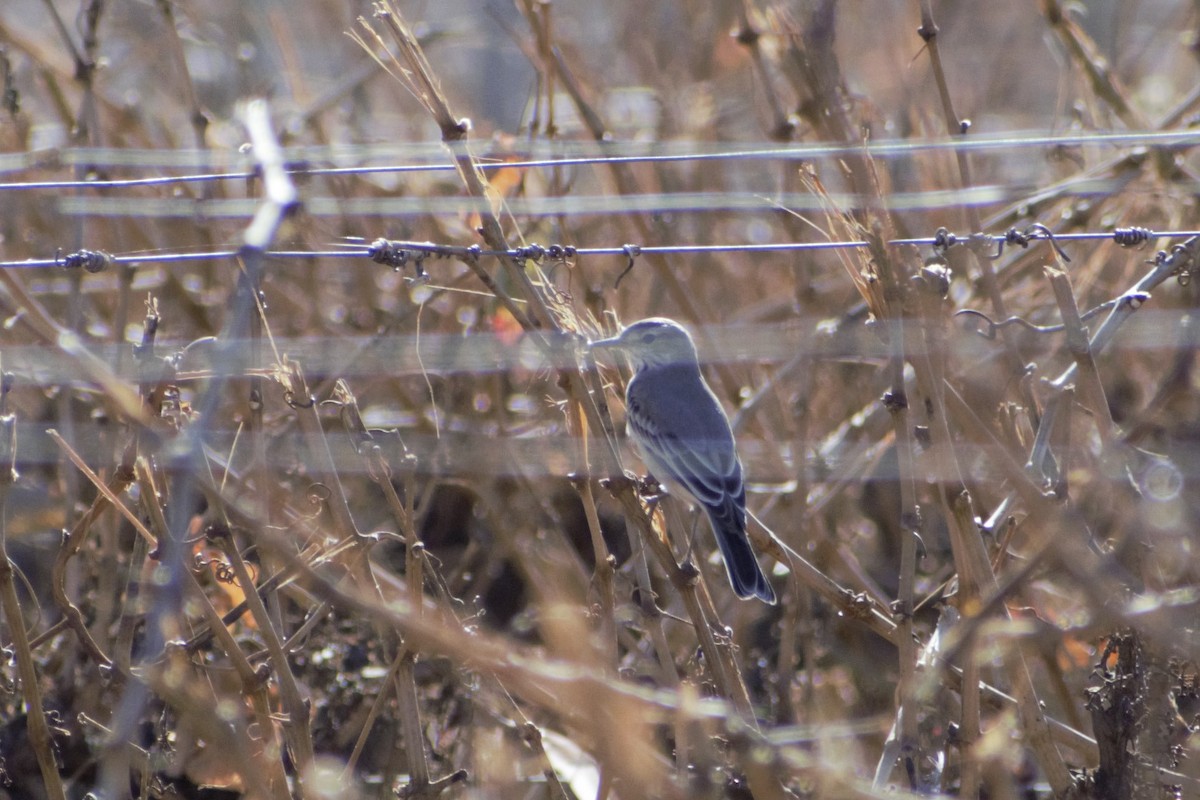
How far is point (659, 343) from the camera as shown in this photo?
17.2ft

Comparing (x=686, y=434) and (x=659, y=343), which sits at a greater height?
(x=659, y=343)

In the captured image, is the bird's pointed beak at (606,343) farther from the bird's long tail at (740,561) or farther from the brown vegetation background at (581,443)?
the bird's long tail at (740,561)

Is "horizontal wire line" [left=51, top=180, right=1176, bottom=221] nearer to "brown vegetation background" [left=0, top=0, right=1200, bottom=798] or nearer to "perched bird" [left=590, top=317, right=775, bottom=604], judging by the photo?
"brown vegetation background" [left=0, top=0, right=1200, bottom=798]

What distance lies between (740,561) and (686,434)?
76 cm

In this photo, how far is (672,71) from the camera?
796cm

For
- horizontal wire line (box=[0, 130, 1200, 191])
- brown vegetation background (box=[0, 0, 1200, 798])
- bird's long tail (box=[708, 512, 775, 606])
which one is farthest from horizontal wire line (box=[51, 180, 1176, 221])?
bird's long tail (box=[708, 512, 775, 606])

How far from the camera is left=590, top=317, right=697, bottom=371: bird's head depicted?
202 inches

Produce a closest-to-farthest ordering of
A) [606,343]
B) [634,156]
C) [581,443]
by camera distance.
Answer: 1. [581,443]
2. [606,343]
3. [634,156]

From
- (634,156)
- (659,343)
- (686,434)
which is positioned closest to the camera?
(634,156)

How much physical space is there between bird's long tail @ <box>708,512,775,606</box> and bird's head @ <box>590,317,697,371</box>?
100 centimetres

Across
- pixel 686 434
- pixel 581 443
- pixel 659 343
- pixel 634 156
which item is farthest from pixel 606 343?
pixel 659 343

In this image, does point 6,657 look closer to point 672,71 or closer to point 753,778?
point 753,778

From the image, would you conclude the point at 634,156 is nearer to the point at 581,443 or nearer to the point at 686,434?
the point at 686,434

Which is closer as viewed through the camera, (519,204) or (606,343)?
(606,343)
